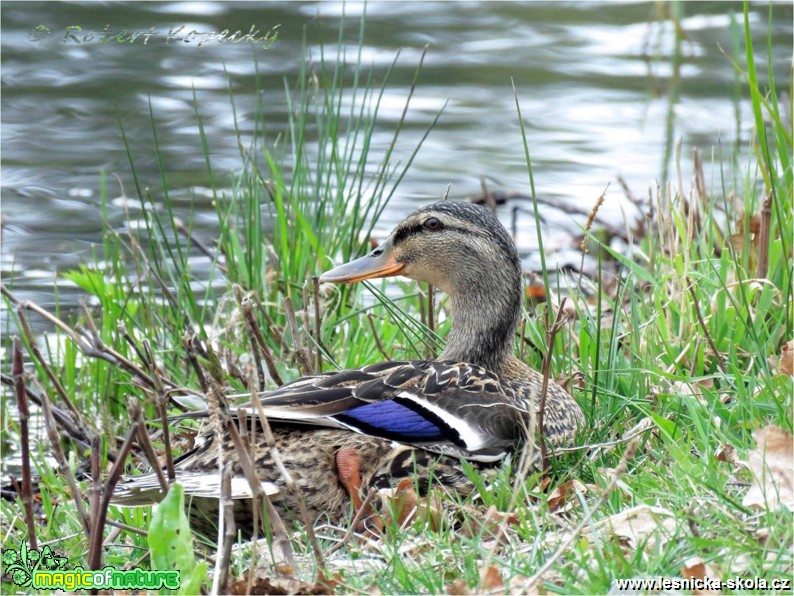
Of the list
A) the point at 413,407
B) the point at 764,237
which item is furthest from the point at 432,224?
the point at 764,237

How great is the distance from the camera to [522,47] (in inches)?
495

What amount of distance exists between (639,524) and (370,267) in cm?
208

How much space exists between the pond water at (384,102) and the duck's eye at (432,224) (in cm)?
319

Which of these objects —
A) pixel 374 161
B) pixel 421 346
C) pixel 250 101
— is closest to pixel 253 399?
pixel 421 346

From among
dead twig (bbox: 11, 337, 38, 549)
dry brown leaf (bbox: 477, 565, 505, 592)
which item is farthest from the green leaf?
dry brown leaf (bbox: 477, 565, 505, 592)

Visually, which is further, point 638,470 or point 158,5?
point 158,5

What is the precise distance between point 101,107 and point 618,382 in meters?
6.80

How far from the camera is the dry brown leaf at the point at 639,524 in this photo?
3.25 metres

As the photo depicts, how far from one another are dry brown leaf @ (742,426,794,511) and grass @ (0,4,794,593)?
2.5 inches

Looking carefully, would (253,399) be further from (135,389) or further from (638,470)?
(135,389)

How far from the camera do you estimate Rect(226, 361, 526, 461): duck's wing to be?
409 centimetres

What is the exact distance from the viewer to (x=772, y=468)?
3.32 meters

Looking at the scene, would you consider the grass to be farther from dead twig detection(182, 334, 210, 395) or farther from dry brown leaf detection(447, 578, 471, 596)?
dead twig detection(182, 334, 210, 395)

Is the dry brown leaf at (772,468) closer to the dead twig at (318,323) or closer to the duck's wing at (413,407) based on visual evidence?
the duck's wing at (413,407)
